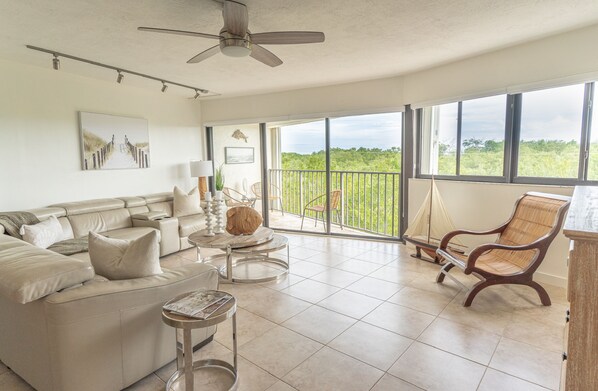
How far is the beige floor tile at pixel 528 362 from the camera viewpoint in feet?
6.25

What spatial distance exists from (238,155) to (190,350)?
6.00m

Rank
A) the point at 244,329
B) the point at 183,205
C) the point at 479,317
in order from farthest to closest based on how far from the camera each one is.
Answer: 1. the point at 183,205
2. the point at 479,317
3. the point at 244,329

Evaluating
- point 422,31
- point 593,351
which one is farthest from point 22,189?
point 593,351

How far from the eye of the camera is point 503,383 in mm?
1873

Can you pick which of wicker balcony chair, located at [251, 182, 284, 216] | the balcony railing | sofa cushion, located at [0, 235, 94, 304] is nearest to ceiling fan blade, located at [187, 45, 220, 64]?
sofa cushion, located at [0, 235, 94, 304]

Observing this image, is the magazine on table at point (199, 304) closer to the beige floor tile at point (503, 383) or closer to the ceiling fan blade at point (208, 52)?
the beige floor tile at point (503, 383)

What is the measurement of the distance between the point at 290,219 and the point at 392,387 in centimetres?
523

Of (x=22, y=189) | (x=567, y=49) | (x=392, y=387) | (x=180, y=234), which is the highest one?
(x=567, y=49)

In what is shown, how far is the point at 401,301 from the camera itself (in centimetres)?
295

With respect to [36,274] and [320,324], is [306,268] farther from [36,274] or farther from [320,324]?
[36,274]

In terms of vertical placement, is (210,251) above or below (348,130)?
below

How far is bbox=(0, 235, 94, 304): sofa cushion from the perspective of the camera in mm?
1540

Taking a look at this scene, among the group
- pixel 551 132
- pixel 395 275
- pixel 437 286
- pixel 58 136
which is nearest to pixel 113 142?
pixel 58 136

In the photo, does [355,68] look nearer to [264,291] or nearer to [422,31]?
[422,31]
